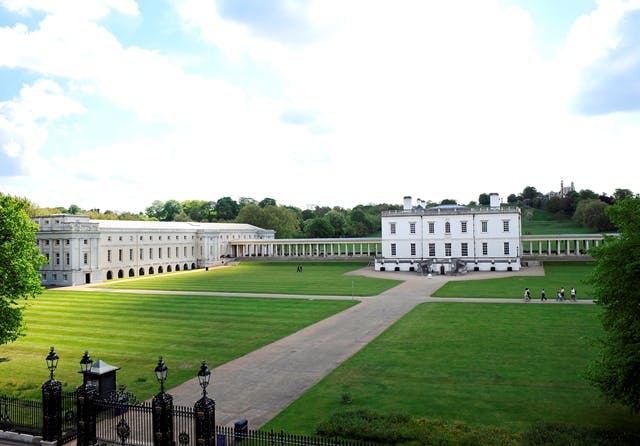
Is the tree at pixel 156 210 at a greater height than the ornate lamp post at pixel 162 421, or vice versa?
the tree at pixel 156 210

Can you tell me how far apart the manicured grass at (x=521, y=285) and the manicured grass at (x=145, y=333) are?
45.1 ft

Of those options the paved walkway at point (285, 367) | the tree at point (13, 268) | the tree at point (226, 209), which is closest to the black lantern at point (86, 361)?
the paved walkway at point (285, 367)

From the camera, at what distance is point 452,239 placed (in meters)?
79.6

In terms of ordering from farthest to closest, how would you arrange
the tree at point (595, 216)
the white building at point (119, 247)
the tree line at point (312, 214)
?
the tree line at point (312, 214)
the tree at point (595, 216)
the white building at point (119, 247)

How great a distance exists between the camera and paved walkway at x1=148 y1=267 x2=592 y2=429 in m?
18.9

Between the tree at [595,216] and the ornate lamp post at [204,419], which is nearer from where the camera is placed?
the ornate lamp post at [204,419]

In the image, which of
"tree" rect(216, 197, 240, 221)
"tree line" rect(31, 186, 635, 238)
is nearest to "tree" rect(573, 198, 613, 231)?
"tree line" rect(31, 186, 635, 238)

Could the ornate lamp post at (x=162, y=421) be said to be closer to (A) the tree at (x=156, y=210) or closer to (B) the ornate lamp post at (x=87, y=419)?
(B) the ornate lamp post at (x=87, y=419)

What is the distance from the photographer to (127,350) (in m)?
28.0

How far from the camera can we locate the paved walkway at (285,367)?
1892 cm

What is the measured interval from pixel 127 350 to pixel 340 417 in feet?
52.7

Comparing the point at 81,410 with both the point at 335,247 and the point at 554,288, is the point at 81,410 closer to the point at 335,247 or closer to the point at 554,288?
the point at 554,288

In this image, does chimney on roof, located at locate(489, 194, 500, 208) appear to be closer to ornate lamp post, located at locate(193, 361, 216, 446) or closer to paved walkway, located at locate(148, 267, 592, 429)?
paved walkway, located at locate(148, 267, 592, 429)

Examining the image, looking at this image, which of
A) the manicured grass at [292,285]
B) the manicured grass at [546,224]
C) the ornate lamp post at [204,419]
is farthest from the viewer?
the manicured grass at [546,224]
